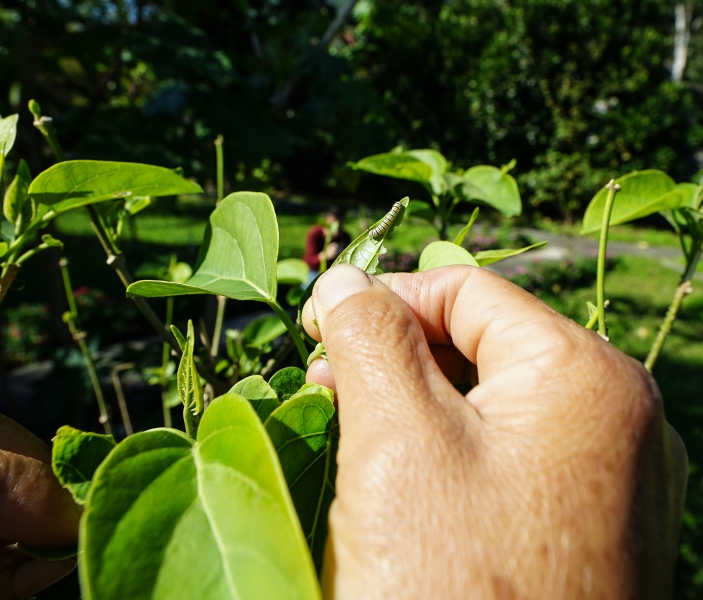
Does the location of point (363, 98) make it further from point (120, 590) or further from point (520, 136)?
point (520, 136)

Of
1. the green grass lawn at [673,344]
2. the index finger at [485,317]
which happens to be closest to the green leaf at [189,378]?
the index finger at [485,317]

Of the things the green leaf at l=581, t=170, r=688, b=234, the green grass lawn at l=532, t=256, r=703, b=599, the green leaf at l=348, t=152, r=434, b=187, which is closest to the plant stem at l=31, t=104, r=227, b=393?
the green leaf at l=348, t=152, r=434, b=187

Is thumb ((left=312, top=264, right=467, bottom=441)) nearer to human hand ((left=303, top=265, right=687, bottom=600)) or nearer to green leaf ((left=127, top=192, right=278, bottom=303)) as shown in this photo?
human hand ((left=303, top=265, right=687, bottom=600))

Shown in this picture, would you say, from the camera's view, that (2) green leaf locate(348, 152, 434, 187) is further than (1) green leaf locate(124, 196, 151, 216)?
Yes

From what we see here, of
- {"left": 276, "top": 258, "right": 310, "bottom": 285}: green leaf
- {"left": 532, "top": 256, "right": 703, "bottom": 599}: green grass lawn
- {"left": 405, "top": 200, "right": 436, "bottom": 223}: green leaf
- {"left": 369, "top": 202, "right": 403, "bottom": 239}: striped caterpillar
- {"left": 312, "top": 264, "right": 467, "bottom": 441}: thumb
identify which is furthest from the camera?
{"left": 532, "top": 256, "right": 703, "bottom": 599}: green grass lawn

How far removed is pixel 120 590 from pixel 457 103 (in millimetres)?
13127

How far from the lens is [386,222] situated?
59 cm

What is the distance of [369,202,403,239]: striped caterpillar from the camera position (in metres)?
0.59

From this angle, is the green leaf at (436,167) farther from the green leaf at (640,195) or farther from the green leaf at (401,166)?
the green leaf at (640,195)

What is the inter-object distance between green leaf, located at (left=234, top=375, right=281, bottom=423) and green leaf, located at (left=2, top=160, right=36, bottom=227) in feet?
1.57

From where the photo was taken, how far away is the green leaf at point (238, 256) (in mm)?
662

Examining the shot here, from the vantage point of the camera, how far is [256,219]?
711 millimetres

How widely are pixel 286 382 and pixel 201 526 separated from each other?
0.25m

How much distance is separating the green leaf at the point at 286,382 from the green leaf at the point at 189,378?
10cm
